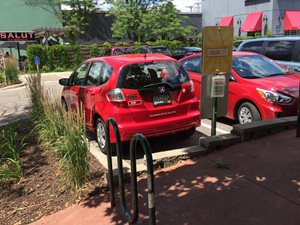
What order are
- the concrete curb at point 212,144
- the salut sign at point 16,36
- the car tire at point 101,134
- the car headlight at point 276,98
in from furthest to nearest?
the salut sign at point 16,36, the car headlight at point 276,98, the car tire at point 101,134, the concrete curb at point 212,144

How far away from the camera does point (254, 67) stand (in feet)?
24.9

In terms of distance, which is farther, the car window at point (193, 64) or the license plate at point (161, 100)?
the car window at point (193, 64)

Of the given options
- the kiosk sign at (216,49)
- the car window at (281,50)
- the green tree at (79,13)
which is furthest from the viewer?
the green tree at (79,13)

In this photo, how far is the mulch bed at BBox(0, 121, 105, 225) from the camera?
416cm

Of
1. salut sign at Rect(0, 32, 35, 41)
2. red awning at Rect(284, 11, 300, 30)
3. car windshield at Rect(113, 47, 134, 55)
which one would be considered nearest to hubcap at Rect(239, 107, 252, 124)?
car windshield at Rect(113, 47, 134, 55)

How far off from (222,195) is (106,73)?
114 inches

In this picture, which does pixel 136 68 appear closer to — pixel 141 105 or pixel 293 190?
pixel 141 105

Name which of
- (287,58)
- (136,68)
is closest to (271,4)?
(287,58)

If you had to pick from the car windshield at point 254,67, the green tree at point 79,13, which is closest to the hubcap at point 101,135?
the car windshield at point 254,67

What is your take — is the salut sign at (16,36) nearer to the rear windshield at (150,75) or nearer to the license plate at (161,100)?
the rear windshield at (150,75)

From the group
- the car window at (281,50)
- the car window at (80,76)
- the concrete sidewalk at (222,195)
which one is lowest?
the concrete sidewalk at (222,195)

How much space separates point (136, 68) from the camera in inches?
225

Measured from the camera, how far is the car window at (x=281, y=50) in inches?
374

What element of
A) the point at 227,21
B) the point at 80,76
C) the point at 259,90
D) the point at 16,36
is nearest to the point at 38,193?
the point at 80,76
